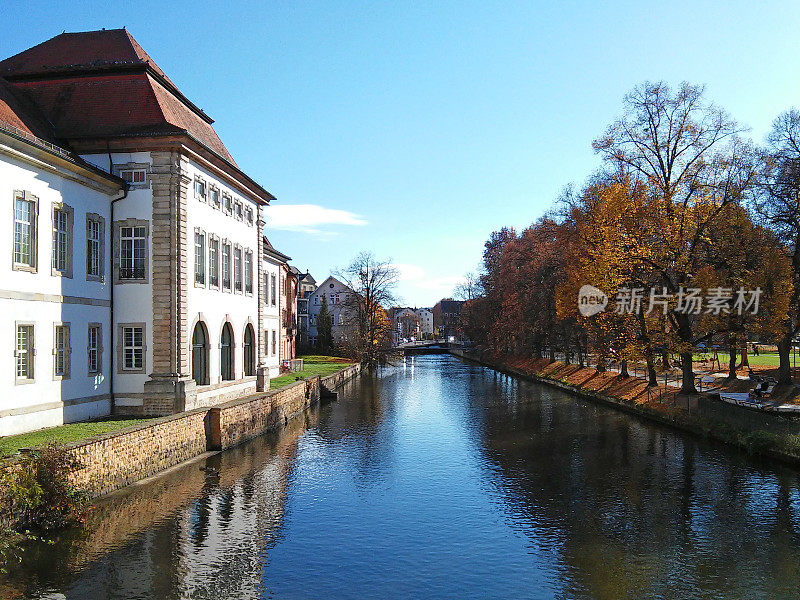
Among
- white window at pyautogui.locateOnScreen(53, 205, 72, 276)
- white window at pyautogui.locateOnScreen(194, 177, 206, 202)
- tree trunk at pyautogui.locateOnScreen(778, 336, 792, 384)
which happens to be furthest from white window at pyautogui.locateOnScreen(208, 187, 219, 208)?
tree trunk at pyautogui.locateOnScreen(778, 336, 792, 384)

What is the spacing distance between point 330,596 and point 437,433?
17.6 m

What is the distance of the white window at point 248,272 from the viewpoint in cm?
3225

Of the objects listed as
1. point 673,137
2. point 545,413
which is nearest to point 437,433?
point 545,413

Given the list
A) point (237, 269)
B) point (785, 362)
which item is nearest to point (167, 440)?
point (237, 269)

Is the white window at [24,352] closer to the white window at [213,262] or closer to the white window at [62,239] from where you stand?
the white window at [62,239]

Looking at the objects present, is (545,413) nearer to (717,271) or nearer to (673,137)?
(717,271)

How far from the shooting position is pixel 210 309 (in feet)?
88.2

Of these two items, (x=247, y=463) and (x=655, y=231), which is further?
(x=655, y=231)

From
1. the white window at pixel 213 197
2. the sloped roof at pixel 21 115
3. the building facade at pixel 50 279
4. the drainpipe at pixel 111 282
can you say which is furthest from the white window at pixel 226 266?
the sloped roof at pixel 21 115

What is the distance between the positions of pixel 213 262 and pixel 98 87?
784 centimetres

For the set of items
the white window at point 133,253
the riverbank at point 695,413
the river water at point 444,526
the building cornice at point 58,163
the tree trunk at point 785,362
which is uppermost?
the building cornice at point 58,163

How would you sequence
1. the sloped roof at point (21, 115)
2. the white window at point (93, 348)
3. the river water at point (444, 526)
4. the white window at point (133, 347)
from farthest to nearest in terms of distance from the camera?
the white window at point (133, 347), the white window at point (93, 348), the sloped roof at point (21, 115), the river water at point (444, 526)

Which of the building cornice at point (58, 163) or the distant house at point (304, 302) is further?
the distant house at point (304, 302)

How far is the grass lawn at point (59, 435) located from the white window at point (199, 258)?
696cm
